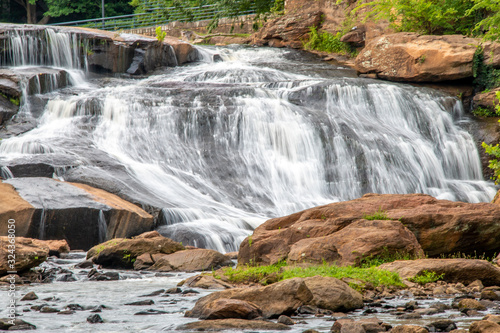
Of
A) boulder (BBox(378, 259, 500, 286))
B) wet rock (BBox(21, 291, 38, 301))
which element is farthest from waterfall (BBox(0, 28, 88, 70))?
boulder (BBox(378, 259, 500, 286))

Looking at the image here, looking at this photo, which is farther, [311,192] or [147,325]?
[311,192]

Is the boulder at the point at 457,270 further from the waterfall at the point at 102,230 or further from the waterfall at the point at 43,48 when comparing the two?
the waterfall at the point at 43,48

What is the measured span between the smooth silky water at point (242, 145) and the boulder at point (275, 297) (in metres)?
5.42

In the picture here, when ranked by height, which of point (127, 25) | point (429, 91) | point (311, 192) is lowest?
point (311, 192)

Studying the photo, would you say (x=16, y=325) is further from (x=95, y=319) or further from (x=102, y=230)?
(x=102, y=230)

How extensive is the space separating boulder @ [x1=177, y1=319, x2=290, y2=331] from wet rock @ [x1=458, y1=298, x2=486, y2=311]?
6.35 ft

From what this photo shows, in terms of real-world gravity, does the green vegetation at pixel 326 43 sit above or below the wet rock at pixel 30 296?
above

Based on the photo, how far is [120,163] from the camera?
45.4ft

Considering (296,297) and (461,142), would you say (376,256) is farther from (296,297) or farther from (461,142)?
(461,142)

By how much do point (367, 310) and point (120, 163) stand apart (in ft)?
30.8

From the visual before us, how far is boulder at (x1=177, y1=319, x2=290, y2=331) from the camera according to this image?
493 cm

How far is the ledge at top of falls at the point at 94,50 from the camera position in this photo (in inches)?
858

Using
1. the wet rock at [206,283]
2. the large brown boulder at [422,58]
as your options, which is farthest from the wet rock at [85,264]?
the large brown boulder at [422,58]

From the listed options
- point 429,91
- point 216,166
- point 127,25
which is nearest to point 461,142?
point 429,91
